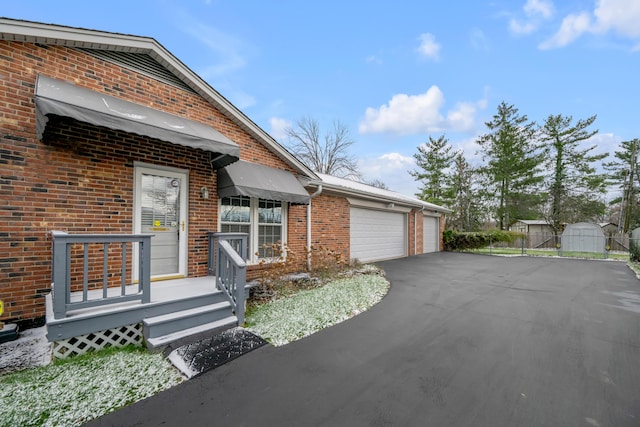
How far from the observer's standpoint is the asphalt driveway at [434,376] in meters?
2.25

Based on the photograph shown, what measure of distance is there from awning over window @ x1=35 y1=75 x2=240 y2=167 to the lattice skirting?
8.68ft

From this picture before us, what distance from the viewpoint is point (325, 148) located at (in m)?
26.7

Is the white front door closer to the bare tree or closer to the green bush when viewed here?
the green bush

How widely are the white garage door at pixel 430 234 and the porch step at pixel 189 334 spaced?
1293 centimetres

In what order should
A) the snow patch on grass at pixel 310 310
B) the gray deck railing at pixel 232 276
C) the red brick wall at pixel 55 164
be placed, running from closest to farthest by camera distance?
the red brick wall at pixel 55 164
the snow patch on grass at pixel 310 310
the gray deck railing at pixel 232 276

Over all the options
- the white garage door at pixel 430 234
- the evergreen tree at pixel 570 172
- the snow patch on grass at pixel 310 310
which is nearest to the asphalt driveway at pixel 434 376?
the snow patch on grass at pixel 310 310

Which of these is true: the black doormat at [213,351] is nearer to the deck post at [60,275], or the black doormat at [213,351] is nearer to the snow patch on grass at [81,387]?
the snow patch on grass at [81,387]

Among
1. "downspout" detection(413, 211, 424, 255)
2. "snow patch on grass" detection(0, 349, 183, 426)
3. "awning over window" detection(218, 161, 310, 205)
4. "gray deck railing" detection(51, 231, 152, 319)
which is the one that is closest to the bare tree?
"downspout" detection(413, 211, 424, 255)

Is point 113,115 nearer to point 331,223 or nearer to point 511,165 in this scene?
point 331,223

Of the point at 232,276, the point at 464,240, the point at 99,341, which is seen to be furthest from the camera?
the point at 464,240

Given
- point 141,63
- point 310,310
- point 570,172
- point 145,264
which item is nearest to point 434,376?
point 310,310

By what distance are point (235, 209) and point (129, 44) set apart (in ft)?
11.7

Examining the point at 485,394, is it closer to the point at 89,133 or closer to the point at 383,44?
the point at 89,133

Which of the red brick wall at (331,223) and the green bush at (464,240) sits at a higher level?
the red brick wall at (331,223)
